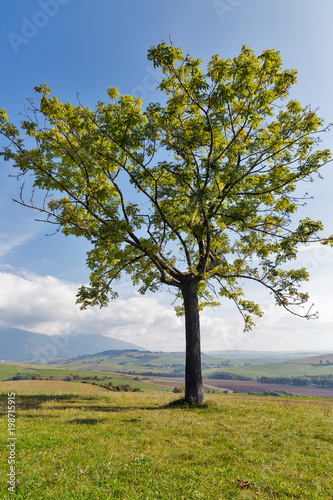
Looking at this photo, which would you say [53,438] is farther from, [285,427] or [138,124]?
[138,124]

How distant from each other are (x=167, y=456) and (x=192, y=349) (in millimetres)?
8469

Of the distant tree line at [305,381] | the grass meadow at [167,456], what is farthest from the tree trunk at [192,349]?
the distant tree line at [305,381]

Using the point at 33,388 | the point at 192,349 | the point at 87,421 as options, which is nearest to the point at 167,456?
the point at 87,421

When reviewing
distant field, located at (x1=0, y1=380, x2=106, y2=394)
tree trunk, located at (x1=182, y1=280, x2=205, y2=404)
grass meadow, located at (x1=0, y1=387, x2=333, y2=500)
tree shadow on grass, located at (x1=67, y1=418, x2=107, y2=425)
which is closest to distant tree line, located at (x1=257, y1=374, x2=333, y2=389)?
distant field, located at (x1=0, y1=380, x2=106, y2=394)

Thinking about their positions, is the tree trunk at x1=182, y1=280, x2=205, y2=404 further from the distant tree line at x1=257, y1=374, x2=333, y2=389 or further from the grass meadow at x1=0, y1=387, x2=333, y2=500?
the distant tree line at x1=257, y1=374, x2=333, y2=389

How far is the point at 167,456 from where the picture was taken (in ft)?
24.4

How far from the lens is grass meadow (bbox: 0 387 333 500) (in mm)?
5723

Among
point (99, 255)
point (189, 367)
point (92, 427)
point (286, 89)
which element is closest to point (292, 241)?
point (286, 89)

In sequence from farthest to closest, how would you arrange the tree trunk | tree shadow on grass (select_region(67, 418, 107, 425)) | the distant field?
the distant field, the tree trunk, tree shadow on grass (select_region(67, 418, 107, 425))

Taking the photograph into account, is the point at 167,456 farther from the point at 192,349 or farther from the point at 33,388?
the point at 33,388

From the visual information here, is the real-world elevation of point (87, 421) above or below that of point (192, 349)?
below

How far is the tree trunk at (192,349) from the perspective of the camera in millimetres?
15242

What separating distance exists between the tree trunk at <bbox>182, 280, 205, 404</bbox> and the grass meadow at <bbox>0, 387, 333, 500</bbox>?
322cm

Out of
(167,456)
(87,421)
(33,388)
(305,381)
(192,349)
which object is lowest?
(305,381)
